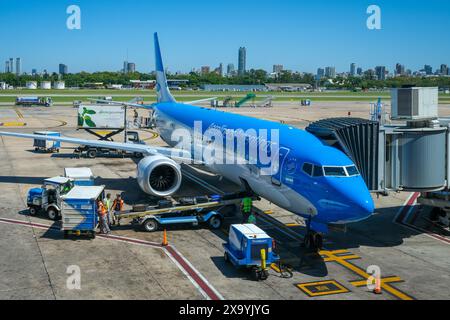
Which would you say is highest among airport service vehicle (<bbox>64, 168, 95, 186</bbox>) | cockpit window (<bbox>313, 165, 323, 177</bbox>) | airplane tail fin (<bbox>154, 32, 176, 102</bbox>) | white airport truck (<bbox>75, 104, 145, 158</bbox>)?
airplane tail fin (<bbox>154, 32, 176, 102</bbox>)

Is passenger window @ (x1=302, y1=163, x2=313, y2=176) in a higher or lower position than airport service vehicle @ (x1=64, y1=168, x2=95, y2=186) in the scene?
higher

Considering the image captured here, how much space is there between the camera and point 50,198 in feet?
86.2

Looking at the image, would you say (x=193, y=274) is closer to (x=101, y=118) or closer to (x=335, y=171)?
(x=335, y=171)

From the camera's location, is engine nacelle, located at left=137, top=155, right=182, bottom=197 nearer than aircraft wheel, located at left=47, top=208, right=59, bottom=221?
No

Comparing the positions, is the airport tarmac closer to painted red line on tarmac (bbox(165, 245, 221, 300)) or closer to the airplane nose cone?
painted red line on tarmac (bbox(165, 245, 221, 300))

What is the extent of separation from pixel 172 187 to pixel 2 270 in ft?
35.9

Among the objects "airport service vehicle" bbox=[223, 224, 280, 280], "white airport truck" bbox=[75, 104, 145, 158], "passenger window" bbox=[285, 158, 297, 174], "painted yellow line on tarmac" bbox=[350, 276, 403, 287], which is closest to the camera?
"painted yellow line on tarmac" bbox=[350, 276, 403, 287]

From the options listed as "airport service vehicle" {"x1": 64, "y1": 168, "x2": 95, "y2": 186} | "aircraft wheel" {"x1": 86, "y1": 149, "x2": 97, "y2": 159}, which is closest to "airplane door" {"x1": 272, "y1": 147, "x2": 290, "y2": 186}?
"airport service vehicle" {"x1": 64, "y1": 168, "x2": 95, "y2": 186}

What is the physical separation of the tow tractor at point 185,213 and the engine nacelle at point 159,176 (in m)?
2.74

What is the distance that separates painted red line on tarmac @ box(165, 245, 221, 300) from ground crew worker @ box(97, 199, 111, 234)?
3544 mm

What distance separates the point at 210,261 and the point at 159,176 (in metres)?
9.46

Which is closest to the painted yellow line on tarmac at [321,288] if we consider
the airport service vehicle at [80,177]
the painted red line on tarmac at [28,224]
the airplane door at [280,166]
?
the airplane door at [280,166]

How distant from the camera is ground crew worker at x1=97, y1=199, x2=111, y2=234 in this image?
75.2ft
